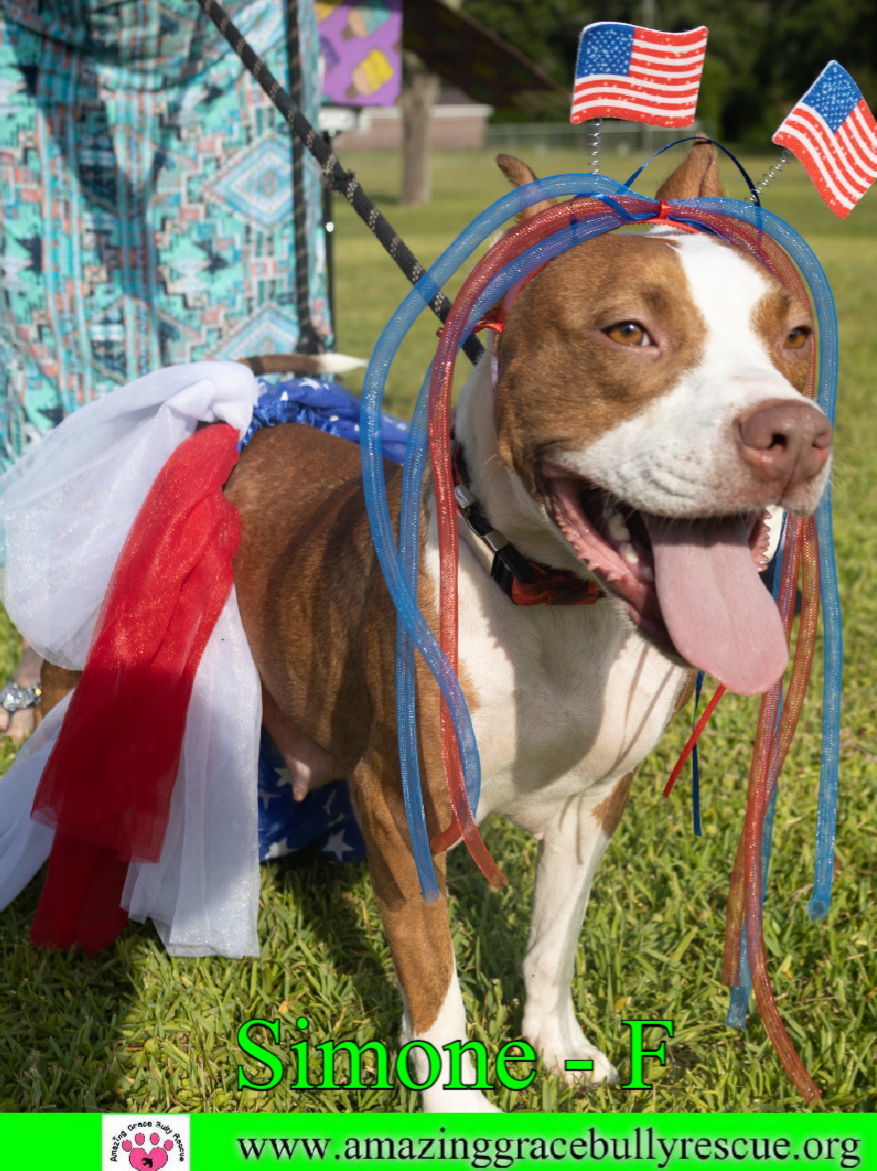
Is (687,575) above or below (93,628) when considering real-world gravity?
above

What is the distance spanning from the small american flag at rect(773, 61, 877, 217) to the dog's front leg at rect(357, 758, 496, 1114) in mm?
1382

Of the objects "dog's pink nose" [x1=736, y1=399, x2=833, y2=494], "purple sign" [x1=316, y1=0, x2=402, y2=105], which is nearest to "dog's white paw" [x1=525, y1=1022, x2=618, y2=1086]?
"dog's pink nose" [x1=736, y1=399, x2=833, y2=494]

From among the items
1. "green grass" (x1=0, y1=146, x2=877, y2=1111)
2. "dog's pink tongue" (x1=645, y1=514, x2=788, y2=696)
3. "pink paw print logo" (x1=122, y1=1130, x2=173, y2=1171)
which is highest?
"dog's pink tongue" (x1=645, y1=514, x2=788, y2=696)

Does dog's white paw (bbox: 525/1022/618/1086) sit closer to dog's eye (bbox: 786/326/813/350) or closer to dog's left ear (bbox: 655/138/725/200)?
dog's eye (bbox: 786/326/813/350)

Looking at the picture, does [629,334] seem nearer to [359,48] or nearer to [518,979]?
[518,979]

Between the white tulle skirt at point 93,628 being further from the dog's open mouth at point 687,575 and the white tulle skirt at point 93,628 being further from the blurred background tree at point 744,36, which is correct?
the blurred background tree at point 744,36

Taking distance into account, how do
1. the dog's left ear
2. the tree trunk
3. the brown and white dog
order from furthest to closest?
1. the tree trunk
2. the dog's left ear
3. the brown and white dog

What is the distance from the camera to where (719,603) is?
196 centimetres

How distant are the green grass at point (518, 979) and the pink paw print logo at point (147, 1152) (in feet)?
1.31

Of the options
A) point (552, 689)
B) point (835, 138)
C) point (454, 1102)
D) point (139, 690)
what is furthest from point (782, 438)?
point (139, 690)

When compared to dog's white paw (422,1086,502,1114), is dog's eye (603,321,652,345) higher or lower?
higher

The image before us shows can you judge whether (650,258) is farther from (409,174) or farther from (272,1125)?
(409,174)

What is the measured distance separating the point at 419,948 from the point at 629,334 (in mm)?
1232

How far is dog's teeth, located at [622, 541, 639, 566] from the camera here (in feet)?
6.70
